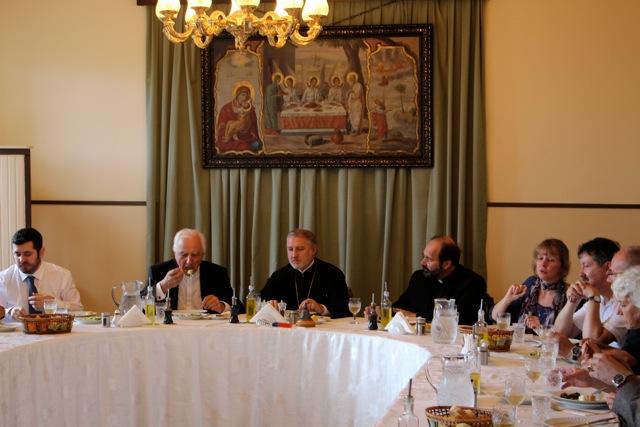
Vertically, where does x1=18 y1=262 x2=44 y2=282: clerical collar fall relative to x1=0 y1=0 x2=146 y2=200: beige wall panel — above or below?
below

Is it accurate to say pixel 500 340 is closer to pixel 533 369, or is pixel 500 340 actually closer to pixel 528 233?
pixel 533 369

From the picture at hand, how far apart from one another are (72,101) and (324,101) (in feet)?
6.87

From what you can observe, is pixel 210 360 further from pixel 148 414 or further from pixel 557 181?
pixel 557 181

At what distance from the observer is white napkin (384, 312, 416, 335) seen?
464 cm

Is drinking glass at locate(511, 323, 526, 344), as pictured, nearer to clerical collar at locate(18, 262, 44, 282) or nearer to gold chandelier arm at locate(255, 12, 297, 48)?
gold chandelier arm at locate(255, 12, 297, 48)

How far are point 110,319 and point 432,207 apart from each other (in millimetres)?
2974

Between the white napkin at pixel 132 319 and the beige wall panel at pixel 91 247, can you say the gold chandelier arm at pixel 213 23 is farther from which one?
the beige wall panel at pixel 91 247

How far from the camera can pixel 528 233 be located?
7.04 meters

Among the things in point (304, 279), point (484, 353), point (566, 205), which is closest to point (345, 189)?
point (304, 279)

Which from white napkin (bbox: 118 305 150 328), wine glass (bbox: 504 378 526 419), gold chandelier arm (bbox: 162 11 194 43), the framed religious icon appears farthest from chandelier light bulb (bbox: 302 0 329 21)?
wine glass (bbox: 504 378 526 419)

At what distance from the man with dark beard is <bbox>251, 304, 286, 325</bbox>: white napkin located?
Result: 935 millimetres

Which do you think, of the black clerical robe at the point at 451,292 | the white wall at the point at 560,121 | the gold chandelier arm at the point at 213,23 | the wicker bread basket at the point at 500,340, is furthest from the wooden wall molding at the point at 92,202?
the wicker bread basket at the point at 500,340

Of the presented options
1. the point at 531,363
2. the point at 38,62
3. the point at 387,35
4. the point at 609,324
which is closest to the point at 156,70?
the point at 38,62

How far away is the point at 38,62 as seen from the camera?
24.5ft
